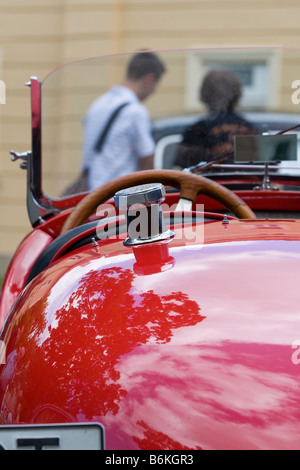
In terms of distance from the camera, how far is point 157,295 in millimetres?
1544

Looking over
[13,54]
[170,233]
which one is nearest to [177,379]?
[170,233]

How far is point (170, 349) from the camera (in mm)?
1408

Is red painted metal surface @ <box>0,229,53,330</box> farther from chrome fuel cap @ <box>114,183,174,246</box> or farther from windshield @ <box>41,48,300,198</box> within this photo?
chrome fuel cap @ <box>114,183,174,246</box>

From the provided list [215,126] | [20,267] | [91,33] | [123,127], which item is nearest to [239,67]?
[215,126]

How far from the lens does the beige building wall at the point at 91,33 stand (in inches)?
305

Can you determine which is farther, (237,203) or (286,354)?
(237,203)

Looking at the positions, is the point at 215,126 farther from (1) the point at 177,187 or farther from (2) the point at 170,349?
(2) the point at 170,349

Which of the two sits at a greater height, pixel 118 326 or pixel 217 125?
pixel 217 125

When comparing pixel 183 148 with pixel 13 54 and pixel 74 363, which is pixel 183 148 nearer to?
pixel 74 363
